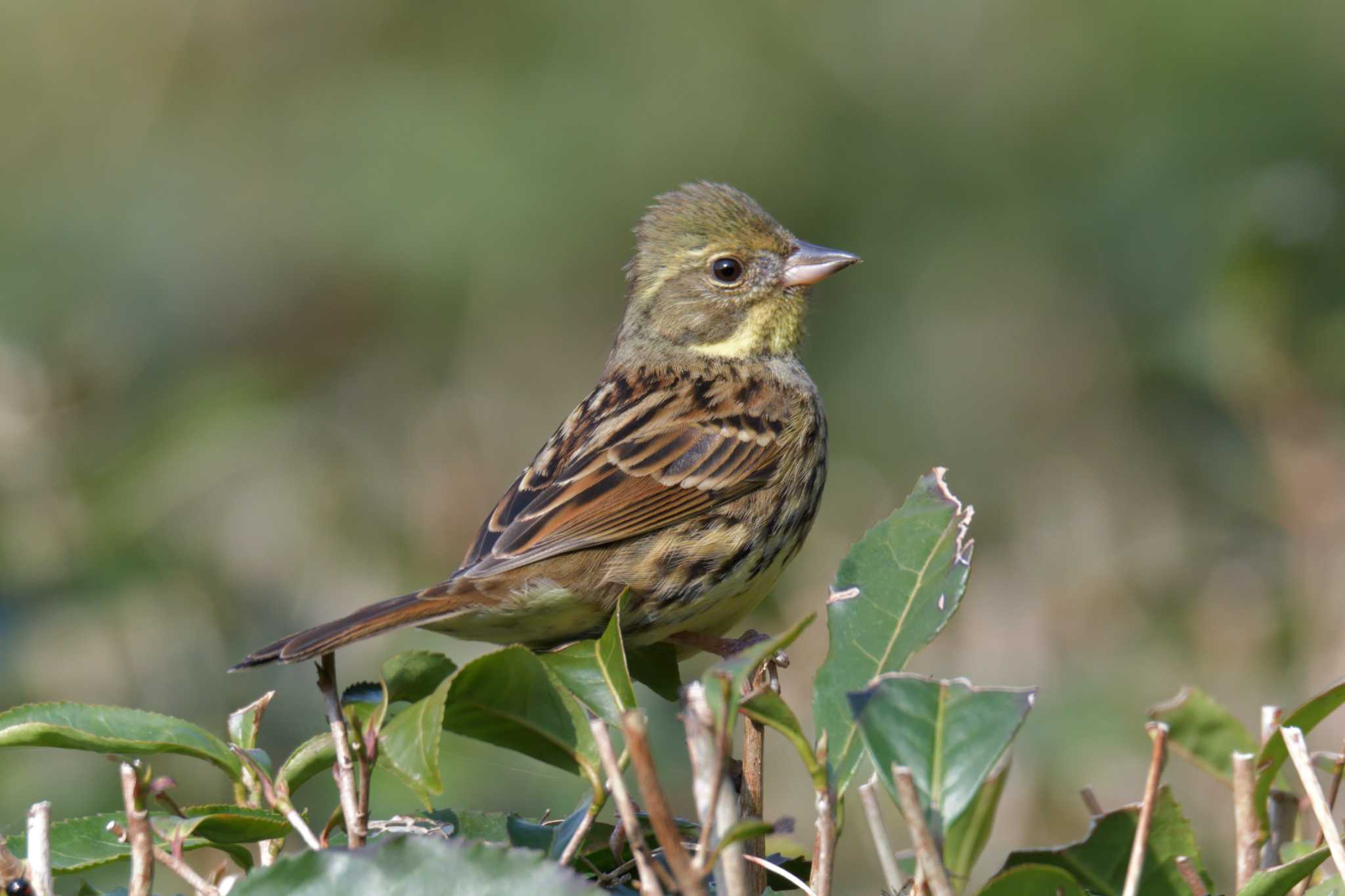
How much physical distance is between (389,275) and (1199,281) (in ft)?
11.7

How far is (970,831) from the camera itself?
5.26 feet

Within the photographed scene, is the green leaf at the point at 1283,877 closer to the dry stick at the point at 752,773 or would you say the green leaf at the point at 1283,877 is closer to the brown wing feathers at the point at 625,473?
the dry stick at the point at 752,773

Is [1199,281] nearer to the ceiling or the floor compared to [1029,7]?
nearer to the floor

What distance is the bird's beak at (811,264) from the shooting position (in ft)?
13.3

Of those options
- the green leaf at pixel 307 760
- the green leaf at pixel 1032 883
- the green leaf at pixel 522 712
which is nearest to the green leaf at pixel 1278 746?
the green leaf at pixel 1032 883

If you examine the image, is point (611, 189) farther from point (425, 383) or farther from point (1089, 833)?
point (1089, 833)

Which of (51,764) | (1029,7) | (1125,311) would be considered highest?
(1029,7)

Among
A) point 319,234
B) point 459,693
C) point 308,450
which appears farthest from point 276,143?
point 459,693

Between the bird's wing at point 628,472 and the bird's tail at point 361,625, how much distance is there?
0.64 ft

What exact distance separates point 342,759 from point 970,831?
0.62m

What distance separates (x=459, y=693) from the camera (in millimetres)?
1706

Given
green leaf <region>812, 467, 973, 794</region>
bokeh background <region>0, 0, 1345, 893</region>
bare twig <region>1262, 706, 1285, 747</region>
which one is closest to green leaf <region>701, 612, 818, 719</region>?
green leaf <region>812, 467, 973, 794</region>

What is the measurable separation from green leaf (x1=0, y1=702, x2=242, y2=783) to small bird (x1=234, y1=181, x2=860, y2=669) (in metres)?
0.68

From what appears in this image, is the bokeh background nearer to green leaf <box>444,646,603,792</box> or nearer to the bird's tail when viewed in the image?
the bird's tail
